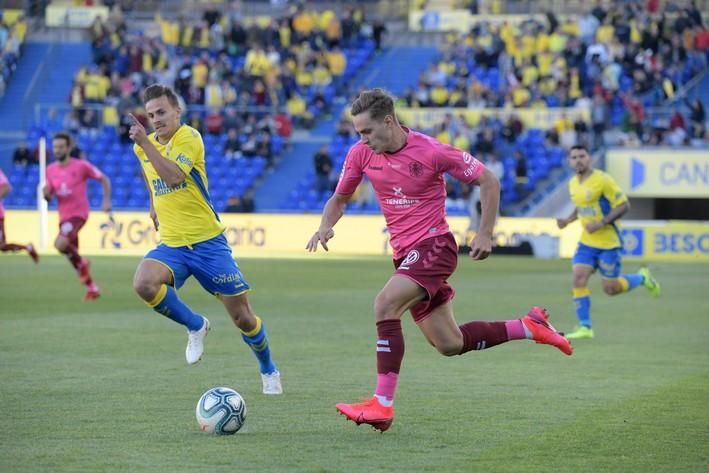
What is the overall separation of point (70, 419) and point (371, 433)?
77.0 inches

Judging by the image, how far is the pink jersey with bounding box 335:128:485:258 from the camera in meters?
8.34

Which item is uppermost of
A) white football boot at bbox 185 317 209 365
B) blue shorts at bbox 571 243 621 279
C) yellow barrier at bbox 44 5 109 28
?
white football boot at bbox 185 317 209 365

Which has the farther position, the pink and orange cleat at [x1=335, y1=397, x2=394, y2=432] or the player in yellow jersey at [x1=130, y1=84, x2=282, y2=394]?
the player in yellow jersey at [x1=130, y1=84, x2=282, y2=394]

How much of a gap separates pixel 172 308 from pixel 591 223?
6790mm

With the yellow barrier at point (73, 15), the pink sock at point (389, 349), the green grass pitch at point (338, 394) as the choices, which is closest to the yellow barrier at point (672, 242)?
the green grass pitch at point (338, 394)

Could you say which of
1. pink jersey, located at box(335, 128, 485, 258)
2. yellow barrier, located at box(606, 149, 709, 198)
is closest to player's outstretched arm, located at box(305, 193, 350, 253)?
pink jersey, located at box(335, 128, 485, 258)

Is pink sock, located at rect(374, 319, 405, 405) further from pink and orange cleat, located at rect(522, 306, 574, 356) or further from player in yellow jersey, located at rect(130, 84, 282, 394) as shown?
player in yellow jersey, located at rect(130, 84, 282, 394)

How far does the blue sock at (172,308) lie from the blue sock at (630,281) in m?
7.87

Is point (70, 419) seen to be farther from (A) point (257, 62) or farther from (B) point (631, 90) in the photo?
(A) point (257, 62)

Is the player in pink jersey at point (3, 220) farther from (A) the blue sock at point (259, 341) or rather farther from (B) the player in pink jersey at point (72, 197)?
(A) the blue sock at point (259, 341)

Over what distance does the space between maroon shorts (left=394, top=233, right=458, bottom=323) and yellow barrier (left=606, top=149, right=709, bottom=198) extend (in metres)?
26.5

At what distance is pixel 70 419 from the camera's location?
8.48m

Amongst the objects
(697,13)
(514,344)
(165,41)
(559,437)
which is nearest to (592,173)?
(514,344)

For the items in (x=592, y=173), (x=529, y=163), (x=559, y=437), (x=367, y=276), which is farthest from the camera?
(x=529, y=163)
